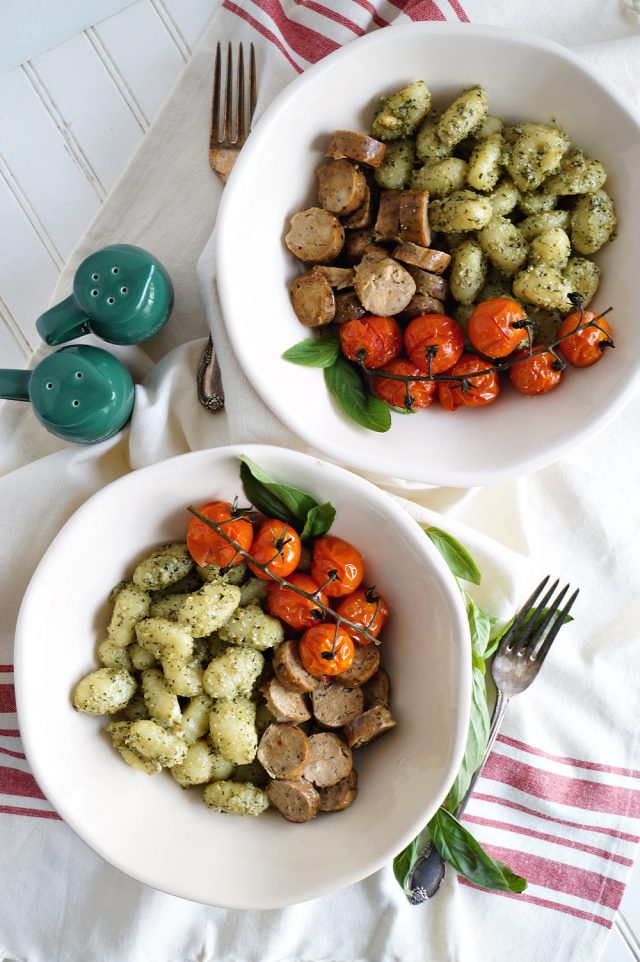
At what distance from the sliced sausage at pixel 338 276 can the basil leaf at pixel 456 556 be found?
0.41 metres

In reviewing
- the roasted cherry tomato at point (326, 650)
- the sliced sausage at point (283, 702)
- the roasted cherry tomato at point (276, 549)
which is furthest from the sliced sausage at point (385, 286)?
the sliced sausage at point (283, 702)

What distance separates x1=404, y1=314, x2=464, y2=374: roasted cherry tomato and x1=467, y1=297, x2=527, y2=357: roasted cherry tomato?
44 millimetres

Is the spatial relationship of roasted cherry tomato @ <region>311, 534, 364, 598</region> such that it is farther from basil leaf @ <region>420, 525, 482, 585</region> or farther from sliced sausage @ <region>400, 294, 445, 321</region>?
sliced sausage @ <region>400, 294, 445, 321</region>

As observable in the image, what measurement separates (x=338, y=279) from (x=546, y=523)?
1.99ft

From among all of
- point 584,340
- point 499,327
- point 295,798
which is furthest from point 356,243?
point 295,798


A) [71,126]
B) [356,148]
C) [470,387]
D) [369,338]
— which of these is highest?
[71,126]

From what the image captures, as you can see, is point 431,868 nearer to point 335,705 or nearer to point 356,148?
point 335,705

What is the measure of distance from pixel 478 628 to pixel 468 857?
14.6 inches

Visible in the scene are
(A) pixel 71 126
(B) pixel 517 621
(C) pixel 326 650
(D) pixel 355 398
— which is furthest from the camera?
(A) pixel 71 126

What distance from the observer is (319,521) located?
1.24 m

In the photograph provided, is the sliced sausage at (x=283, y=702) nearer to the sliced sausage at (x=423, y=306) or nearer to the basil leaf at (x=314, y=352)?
the basil leaf at (x=314, y=352)

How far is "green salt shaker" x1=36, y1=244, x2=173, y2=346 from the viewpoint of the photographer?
1256 mm

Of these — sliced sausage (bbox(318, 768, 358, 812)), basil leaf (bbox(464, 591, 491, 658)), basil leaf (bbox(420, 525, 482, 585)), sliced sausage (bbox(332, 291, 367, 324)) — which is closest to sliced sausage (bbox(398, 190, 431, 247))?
sliced sausage (bbox(332, 291, 367, 324))

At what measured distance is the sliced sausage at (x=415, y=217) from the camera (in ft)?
4.02
